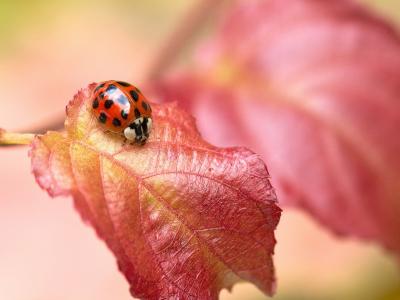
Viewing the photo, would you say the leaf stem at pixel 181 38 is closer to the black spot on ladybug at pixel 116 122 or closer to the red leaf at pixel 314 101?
the red leaf at pixel 314 101

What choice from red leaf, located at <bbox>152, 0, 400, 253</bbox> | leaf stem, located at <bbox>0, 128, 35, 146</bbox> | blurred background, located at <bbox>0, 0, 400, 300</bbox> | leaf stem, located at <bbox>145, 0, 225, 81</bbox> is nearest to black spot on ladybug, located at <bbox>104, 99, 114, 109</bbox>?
leaf stem, located at <bbox>0, 128, 35, 146</bbox>

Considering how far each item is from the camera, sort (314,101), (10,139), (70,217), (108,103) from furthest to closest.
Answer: (70,217) → (314,101) → (108,103) → (10,139)

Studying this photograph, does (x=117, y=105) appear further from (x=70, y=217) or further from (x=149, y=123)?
(x=70, y=217)

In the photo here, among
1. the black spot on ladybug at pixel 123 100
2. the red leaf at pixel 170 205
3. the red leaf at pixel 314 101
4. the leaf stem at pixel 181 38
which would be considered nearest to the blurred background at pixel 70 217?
the leaf stem at pixel 181 38

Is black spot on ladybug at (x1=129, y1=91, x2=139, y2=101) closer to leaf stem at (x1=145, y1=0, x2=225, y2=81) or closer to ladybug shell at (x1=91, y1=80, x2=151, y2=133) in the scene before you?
ladybug shell at (x1=91, y1=80, x2=151, y2=133)

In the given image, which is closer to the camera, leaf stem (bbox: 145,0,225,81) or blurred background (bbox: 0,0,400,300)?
leaf stem (bbox: 145,0,225,81)

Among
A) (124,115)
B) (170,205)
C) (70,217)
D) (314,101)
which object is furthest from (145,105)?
(70,217)
